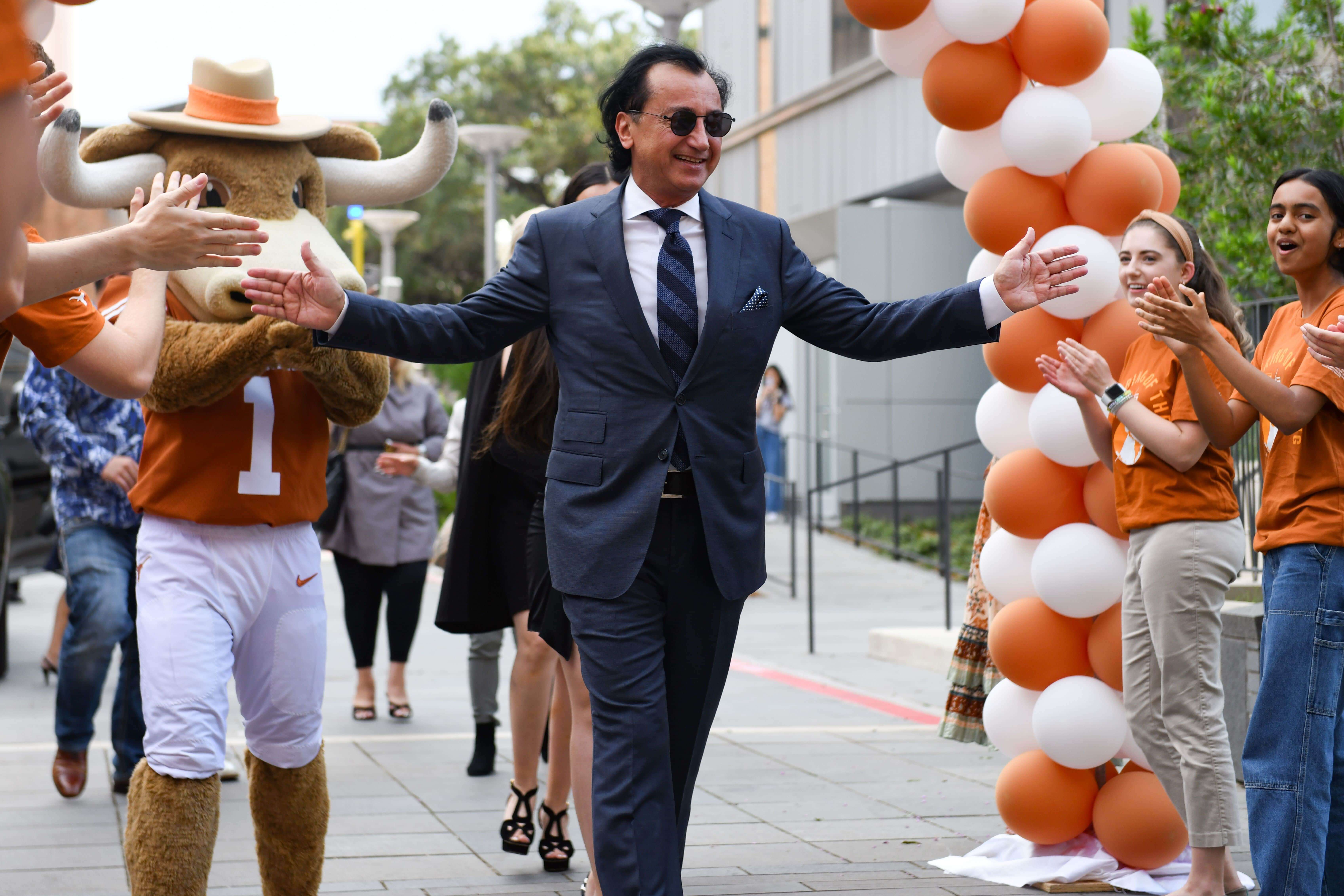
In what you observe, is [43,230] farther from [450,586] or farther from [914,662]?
[450,586]

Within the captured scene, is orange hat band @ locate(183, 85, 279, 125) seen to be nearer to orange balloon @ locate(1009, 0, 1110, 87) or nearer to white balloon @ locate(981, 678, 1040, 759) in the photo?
orange balloon @ locate(1009, 0, 1110, 87)

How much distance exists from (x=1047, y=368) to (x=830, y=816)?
7.07 feet

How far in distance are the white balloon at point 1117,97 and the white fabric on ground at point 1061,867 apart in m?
2.26

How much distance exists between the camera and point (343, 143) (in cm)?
446

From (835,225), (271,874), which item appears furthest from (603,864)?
(835,225)

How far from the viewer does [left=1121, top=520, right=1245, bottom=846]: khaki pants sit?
4223mm

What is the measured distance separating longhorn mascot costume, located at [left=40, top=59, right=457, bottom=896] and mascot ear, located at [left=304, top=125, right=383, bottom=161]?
20 cm

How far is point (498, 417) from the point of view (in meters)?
5.05

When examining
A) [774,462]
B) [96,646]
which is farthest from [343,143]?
[774,462]

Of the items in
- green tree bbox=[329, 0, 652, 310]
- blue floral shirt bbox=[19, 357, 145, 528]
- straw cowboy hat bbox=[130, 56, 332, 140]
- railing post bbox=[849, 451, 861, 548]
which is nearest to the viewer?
straw cowboy hat bbox=[130, 56, 332, 140]

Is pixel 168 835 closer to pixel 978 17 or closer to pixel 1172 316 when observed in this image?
pixel 1172 316

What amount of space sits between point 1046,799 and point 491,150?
1569cm

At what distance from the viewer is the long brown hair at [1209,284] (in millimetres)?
4359

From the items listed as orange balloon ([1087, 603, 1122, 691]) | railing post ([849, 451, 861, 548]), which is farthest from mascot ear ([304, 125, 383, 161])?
railing post ([849, 451, 861, 548])
